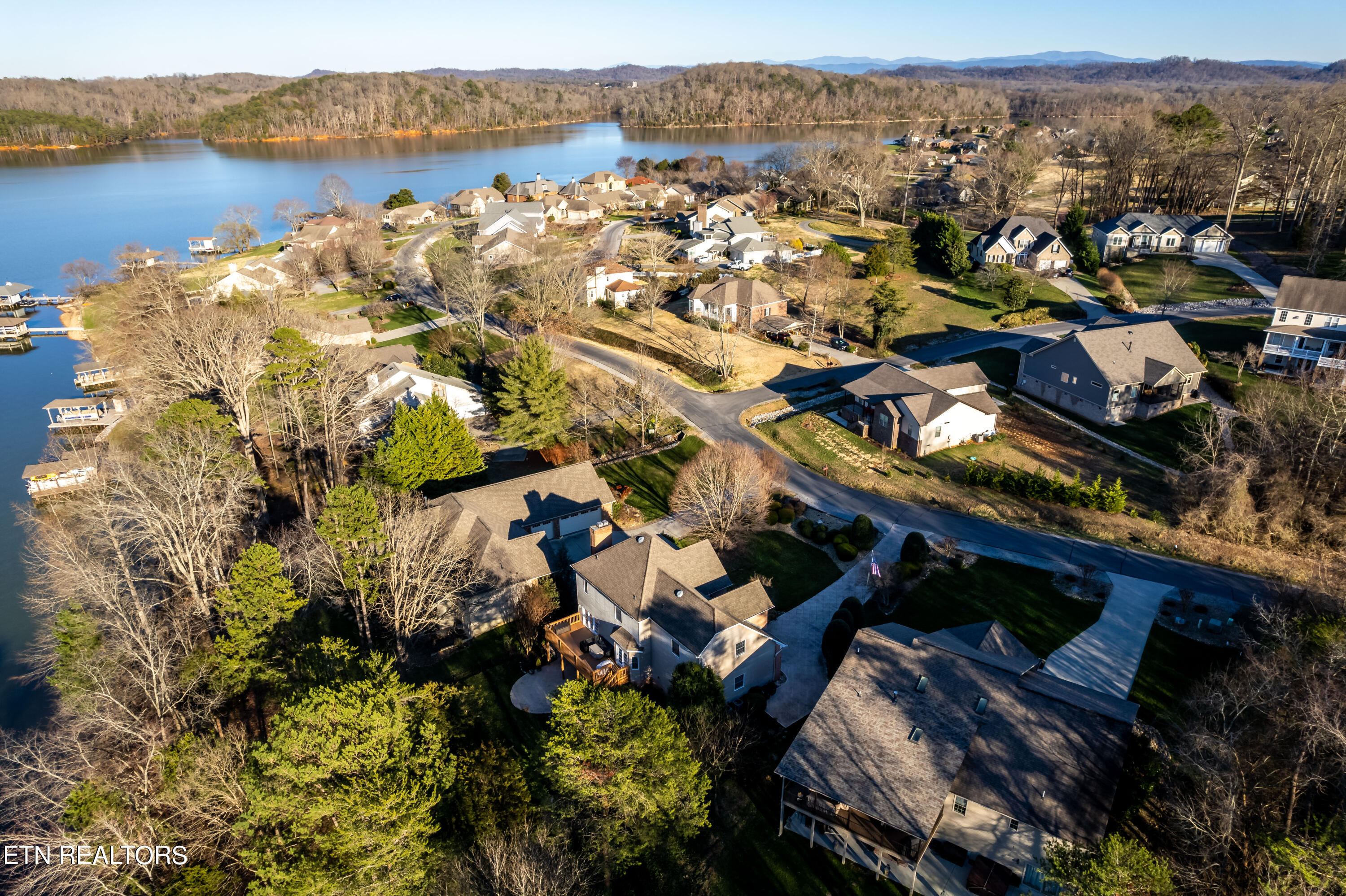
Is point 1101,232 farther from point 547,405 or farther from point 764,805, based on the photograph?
point 764,805

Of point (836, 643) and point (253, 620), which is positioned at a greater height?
point (253, 620)

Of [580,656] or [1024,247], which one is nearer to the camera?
[580,656]

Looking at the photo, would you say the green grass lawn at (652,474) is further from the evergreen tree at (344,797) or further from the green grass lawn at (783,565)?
the evergreen tree at (344,797)

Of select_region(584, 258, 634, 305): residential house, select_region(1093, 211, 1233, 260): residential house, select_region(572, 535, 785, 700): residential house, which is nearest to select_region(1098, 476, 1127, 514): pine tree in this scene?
select_region(572, 535, 785, 700): residential house

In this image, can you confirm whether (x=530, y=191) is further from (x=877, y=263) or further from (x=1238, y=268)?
(x=1238, y=268)

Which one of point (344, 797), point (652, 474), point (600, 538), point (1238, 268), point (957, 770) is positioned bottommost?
point (652, 474)

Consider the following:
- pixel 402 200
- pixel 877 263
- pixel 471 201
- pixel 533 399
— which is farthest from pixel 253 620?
pixel 402 200

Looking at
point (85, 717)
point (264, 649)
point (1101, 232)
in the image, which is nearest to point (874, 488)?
point (264, 649)
